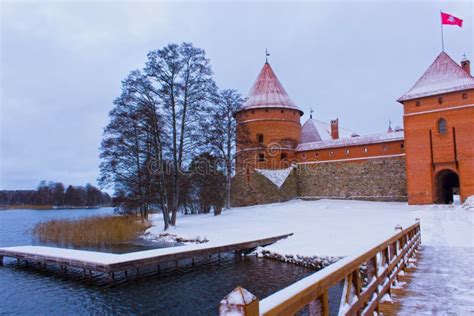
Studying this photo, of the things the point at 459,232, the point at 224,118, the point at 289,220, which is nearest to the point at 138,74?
the point at 224,118

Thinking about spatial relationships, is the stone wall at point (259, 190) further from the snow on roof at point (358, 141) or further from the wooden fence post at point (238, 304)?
the wooden fence post at point (238, 304)

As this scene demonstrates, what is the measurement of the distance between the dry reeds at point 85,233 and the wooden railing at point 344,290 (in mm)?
13880

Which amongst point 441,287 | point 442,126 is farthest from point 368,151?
point 441,287

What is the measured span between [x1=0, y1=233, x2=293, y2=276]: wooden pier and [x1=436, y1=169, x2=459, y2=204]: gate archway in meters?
14.6

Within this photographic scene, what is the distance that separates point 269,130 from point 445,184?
42.4ft

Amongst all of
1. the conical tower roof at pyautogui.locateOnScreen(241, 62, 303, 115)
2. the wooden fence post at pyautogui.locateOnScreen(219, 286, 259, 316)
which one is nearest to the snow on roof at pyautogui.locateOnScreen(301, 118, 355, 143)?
the conical tower roof at pyautogui.locateOnScreen(241, 62, 303, 115)

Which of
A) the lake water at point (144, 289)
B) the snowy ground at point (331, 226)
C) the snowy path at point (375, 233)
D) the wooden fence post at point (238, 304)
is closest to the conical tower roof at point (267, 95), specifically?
the snowy path at point (375, 233)

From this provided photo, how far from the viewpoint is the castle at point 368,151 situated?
22.2 m

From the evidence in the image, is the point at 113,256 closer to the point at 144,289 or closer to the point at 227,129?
the point at 144,289

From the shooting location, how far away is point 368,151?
27359 millimetres

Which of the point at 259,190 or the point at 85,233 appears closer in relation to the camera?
the point at 85,233

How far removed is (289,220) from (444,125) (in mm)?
11119

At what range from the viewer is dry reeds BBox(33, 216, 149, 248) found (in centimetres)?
1684

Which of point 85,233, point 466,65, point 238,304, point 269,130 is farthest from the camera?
point 269,130
